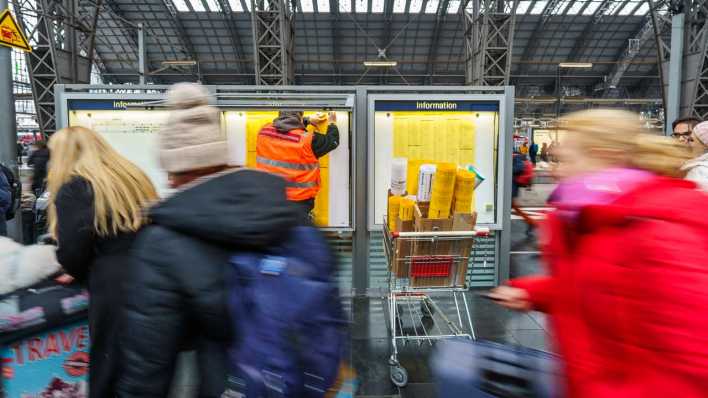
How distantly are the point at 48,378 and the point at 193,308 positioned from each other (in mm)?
1882

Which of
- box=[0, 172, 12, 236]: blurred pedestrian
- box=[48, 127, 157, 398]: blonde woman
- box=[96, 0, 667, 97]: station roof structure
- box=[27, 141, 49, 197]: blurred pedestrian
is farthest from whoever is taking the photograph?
box=[96, 0, 667, 97]: station roof structure

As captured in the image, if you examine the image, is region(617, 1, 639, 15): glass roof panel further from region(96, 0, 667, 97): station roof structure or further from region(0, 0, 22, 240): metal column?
region(0, 0, 22, 240): metal column

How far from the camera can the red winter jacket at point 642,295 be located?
45.8 inches

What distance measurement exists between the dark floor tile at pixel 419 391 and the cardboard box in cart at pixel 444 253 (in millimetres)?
791

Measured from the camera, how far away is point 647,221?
124 centimetres

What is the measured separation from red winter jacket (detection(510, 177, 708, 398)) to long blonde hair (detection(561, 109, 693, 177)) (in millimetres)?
180

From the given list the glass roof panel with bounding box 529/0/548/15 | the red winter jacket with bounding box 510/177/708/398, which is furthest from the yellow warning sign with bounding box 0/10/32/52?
the glass roof panel with bounding box 529/0/548/15

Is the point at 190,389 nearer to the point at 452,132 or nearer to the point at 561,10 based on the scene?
the point at 452,132

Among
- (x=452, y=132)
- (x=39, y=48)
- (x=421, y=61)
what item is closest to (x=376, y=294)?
(x=452, y=132)

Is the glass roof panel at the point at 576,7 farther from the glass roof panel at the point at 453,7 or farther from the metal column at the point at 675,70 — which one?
the metal column at the point at 675,70

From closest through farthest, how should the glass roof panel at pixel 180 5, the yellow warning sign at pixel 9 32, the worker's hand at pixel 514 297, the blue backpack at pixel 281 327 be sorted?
1. the blue backpack at pixel 281 327
2. the worker's hand at pixel 514 297
3. the yellow warning sign at pixel 9 32
4. the glass roof panel at pixel 180 5

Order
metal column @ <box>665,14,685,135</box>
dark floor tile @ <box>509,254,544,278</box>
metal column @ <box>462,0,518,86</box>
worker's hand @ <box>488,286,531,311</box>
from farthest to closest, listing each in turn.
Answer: metal column @ <box>462,0,518,86</box>, metal column @ <box>665,14,685,135</box>, dark floor tile @ <box>509,254,544,278</box>, worker's hand @ <box>488,286,531,311</box>

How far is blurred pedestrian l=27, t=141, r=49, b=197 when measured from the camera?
28.7ft

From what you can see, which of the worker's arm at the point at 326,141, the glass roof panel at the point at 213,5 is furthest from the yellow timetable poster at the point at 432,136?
the glass roof panel at the point at 213,5
